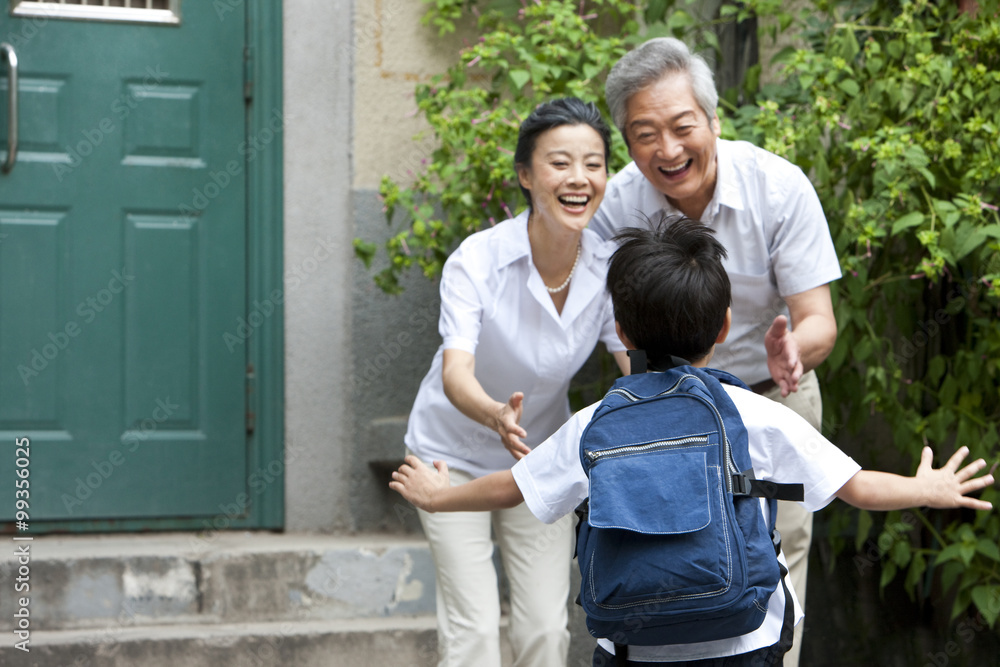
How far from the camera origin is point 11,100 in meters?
3.89

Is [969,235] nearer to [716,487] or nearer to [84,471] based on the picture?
[716,487]

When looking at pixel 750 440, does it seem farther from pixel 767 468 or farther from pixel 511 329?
pixel 511 329

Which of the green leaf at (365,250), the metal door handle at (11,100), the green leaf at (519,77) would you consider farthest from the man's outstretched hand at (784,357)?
the metal door handle at (11,100)

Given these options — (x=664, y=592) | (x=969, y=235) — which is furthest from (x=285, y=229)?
(x=664, y=592)

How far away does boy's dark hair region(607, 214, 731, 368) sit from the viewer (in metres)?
1.89

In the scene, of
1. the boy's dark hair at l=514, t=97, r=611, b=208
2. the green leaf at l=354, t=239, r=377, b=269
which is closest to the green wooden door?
the green leaf at l=354, t=239, r=377, b=269

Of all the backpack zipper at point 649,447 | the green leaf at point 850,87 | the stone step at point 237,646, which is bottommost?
the stone step at point 237,646

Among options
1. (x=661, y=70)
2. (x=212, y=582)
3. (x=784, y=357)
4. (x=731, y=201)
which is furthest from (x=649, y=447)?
(x=212, y=582)

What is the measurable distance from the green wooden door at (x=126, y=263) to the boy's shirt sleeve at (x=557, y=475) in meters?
2.48

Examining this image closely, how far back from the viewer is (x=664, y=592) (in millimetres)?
1739

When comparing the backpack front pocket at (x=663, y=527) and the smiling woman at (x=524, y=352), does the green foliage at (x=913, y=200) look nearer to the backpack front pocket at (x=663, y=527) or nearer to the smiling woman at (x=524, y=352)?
the smiling woman at (x=524, y=352)

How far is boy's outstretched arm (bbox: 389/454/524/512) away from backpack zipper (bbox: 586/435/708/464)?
9.7 inches

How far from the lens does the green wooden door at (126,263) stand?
400 cm

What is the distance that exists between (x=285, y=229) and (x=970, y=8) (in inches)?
105
